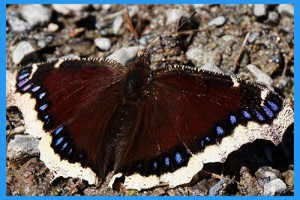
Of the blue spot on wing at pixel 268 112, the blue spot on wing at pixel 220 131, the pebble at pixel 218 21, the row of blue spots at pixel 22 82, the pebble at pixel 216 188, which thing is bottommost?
the pebble at pixel 216 188

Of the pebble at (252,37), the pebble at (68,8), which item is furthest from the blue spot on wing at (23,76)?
the pebble at (252,37)

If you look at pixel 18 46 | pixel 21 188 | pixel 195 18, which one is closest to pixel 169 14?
pixel 195 18

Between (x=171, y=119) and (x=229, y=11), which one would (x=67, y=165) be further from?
(x=229, y=11)

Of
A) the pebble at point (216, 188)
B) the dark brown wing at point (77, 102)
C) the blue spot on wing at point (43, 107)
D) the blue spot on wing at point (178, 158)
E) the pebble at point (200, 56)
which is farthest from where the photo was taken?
the pebble at point (200, 56)

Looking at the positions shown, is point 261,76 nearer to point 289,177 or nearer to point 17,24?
point 289,177

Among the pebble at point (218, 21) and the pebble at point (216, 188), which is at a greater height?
the pebble at point (218, 21)

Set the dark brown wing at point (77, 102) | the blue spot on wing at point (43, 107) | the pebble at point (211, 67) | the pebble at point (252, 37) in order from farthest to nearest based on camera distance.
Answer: the pebble at point (252, 37) < the pebble at point (211, 67) < the blue spot on wing at point (43, 107) < the dark brown wing at point (77, 102)

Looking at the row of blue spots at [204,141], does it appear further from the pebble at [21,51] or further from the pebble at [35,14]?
the pebble at [35,14]
